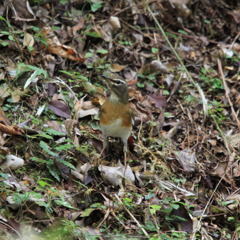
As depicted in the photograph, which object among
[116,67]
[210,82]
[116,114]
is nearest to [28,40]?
[116,67]

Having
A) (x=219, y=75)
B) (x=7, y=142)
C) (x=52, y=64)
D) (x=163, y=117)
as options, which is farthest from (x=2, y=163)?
(x=219, y=75)

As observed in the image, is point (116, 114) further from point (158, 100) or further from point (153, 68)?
point (153, 68)

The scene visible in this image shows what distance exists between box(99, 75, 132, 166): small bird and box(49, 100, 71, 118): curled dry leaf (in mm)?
771

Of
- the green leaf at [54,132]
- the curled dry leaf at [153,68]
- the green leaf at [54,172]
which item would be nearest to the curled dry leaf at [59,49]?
the curled dry leaf at [153,68]

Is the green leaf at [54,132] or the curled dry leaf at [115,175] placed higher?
the green leaf at [54,132]

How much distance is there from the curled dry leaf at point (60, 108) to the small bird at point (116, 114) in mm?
771

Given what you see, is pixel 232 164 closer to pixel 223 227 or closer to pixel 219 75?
pixel 223 227

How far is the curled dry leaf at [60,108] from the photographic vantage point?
738 cm

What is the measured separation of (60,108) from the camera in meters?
7.45

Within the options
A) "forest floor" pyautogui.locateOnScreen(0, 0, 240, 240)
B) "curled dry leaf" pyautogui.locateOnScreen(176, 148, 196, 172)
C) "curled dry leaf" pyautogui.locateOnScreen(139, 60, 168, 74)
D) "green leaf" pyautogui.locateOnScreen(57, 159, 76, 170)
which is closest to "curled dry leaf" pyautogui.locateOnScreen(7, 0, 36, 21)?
"forest floor" pyautogui.locateOnScreen(0, 0, 240, 240)

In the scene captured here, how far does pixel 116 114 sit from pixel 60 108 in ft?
3.72

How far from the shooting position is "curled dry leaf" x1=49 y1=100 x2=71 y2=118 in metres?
7.38

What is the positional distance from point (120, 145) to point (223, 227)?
2.10 m

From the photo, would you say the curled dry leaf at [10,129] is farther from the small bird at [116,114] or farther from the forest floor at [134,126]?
the small bird at [116,114]
